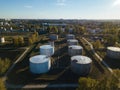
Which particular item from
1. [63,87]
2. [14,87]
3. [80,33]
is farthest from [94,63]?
[80,33]

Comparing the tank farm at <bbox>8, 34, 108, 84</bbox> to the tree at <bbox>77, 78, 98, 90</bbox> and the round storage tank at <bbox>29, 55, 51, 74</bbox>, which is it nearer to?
the round storage tank at <bbox>29, 55, 51, 74</bbox>

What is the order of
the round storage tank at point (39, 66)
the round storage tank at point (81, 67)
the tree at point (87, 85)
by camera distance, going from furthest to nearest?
the round storage tank at point (39, 66) → the round storage tank at point (81, 67) → the tree at point (87, 85)

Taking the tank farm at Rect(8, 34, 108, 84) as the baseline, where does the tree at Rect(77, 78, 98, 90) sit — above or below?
above

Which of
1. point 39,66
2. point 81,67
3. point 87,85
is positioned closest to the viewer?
point 87,85

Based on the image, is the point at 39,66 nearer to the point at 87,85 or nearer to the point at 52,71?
the point at 52,71

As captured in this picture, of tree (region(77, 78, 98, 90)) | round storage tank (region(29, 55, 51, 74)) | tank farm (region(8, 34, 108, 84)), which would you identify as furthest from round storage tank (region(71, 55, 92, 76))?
tree (region(77, 78, 98, 90))

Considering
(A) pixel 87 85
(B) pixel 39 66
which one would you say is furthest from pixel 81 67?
Answer: (A) pixel 87 85

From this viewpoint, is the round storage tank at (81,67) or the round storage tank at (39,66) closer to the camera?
the round storage tank at (81,67)

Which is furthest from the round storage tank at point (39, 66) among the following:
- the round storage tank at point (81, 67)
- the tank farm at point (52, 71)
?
the round storage tank at point (81, 67)

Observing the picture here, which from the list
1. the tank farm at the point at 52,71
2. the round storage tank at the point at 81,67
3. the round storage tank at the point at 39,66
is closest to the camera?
the tank farm at the point at 52,71

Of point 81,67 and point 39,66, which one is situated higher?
point 39,66

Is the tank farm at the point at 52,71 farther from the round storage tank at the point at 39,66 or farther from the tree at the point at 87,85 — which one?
the tree at the point at 87,85

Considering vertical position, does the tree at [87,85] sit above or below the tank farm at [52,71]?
above

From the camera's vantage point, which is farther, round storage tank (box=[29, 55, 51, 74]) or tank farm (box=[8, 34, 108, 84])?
round storage tank (box=[29, 55, 51, 74])
